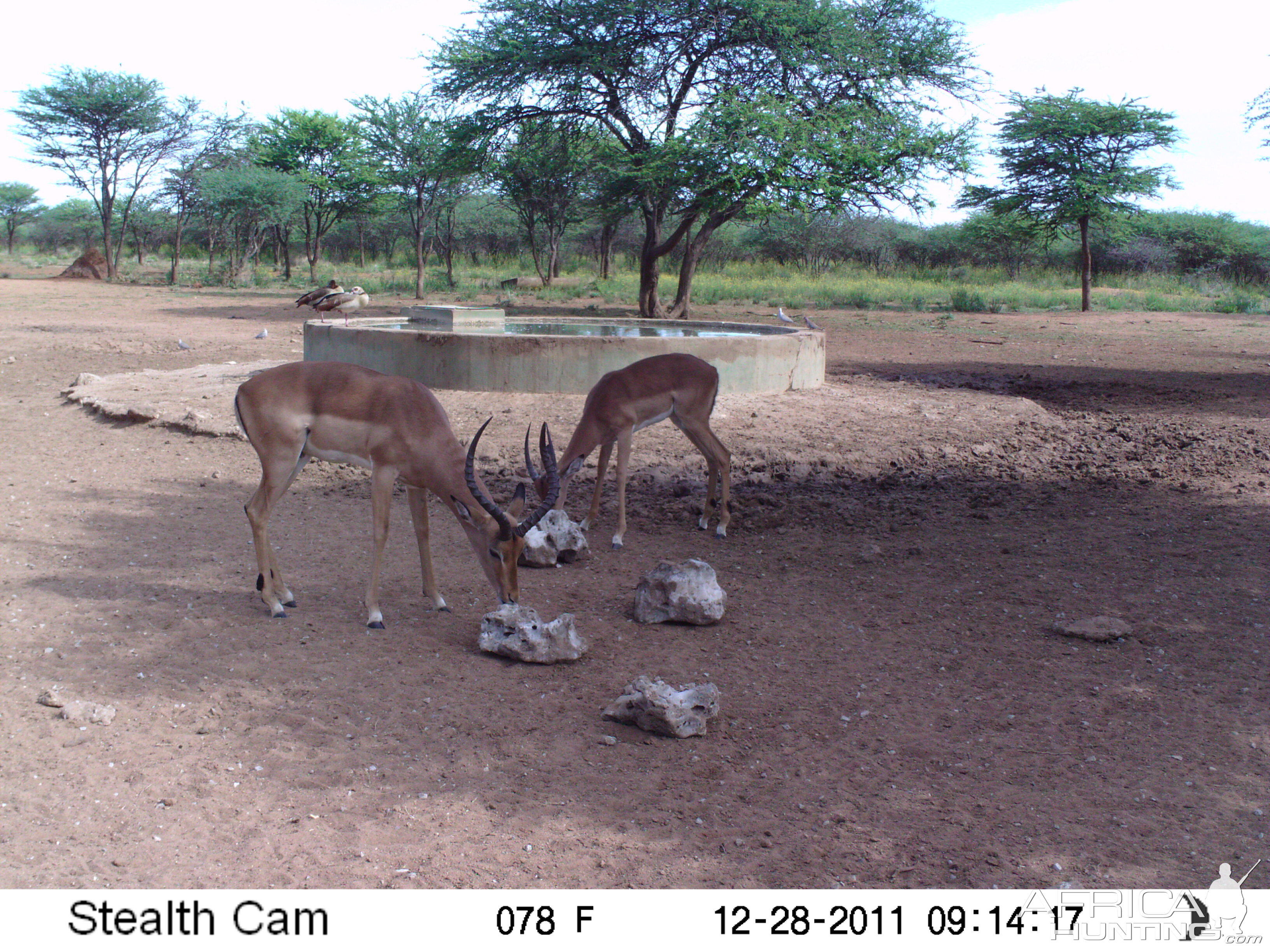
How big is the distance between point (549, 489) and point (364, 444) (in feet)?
3.14

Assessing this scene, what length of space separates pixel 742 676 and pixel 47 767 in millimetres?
2785

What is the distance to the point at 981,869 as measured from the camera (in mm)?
3092

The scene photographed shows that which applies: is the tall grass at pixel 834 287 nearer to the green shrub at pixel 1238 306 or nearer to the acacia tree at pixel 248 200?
the green shrub at pixel 1238 306

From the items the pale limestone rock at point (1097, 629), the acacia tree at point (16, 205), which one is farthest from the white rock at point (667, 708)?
the acacia tree at point (16, 205)

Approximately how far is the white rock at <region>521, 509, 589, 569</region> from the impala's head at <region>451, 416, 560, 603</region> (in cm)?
101

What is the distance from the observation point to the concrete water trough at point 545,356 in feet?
32.9

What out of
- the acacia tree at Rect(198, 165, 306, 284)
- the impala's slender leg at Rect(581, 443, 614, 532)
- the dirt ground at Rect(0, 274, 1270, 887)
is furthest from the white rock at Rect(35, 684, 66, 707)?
the acacia tree at Rect(198, 165, 306, 284)

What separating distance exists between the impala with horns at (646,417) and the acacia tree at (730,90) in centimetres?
1239

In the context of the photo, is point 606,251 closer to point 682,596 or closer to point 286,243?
point 286,243

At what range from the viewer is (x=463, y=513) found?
16.6 ft

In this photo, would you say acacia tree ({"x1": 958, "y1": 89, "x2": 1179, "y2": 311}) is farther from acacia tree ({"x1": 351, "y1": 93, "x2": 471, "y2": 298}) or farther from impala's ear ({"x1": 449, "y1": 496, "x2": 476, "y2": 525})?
impala's ear ({"x1": 449, "y1": 496, "x2": 476, "y2": 525})

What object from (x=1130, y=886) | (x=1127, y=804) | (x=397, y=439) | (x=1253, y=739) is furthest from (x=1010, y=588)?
(x=397, y=439)

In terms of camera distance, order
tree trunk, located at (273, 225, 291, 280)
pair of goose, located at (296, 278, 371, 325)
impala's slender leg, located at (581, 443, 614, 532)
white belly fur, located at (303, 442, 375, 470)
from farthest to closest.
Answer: tree trunk, located at (273, 225, 291, 280)
pair of goose, located at (296, 278, 371, 325)
impala's slender leg, located at (581, 443, 614, 532)
white belly fur, located at (303, 442, 375, 470)

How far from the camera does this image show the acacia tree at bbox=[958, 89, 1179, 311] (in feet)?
93.9
